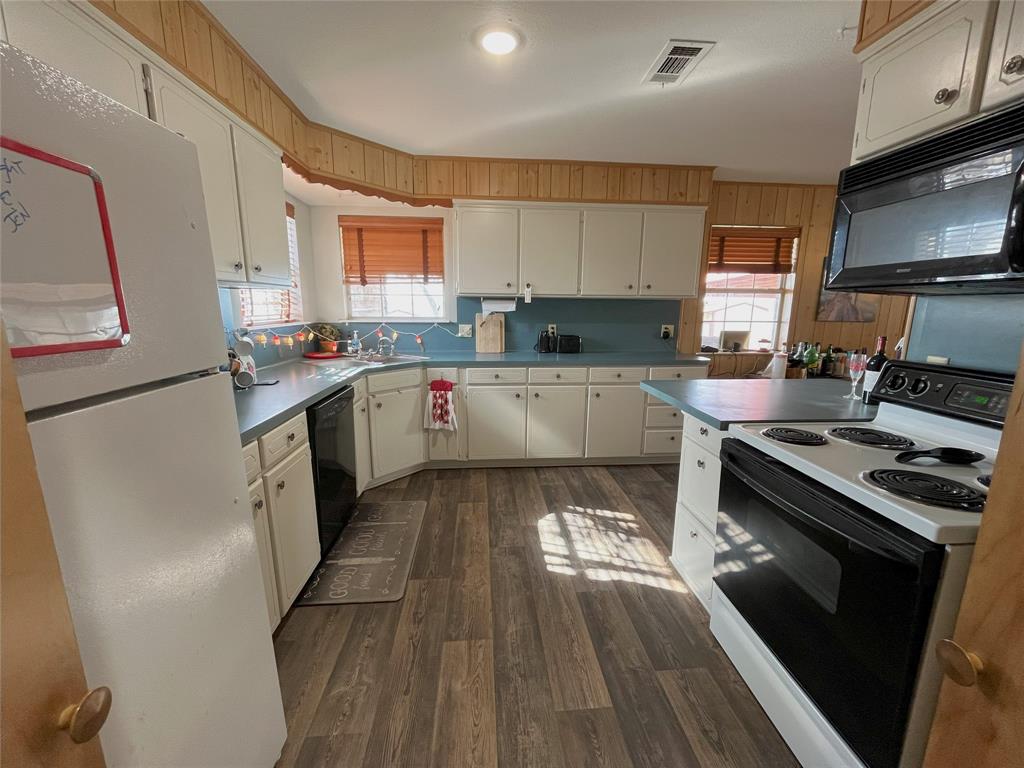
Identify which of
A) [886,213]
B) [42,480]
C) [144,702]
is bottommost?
[144,702]

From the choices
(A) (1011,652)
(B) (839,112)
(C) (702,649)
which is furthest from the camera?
(B) (839,112)

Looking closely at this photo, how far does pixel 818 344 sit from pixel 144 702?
4.82 metres

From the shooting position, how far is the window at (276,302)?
8.68 feet

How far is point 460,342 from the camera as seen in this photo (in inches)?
148

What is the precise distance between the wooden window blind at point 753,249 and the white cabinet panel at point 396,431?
2.93 m

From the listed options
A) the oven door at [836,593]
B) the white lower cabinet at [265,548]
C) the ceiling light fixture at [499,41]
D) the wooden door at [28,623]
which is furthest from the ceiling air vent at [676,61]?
the white lower cabinet at [265,548]

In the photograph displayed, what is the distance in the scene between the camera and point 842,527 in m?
1.02

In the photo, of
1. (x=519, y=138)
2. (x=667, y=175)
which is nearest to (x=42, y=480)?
(x=519, y=138)

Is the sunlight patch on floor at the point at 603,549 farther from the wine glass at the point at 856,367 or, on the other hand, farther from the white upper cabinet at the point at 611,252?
the white upper cabinet at the point at 611,252

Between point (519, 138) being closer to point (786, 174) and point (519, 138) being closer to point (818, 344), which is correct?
point (786, 174)

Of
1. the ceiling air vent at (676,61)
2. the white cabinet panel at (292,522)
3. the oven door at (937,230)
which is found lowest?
Answer: the white cabinet panel at (292,522)

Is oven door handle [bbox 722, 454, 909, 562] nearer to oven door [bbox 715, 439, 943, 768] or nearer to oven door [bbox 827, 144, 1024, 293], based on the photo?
oven door [bbox 715, 439, 943, 768]

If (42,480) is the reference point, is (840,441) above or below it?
below

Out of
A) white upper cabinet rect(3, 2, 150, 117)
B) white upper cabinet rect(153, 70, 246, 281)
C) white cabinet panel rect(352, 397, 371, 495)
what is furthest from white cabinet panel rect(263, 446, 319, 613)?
white upper cabinet rect(3, 2, 150, 117)
